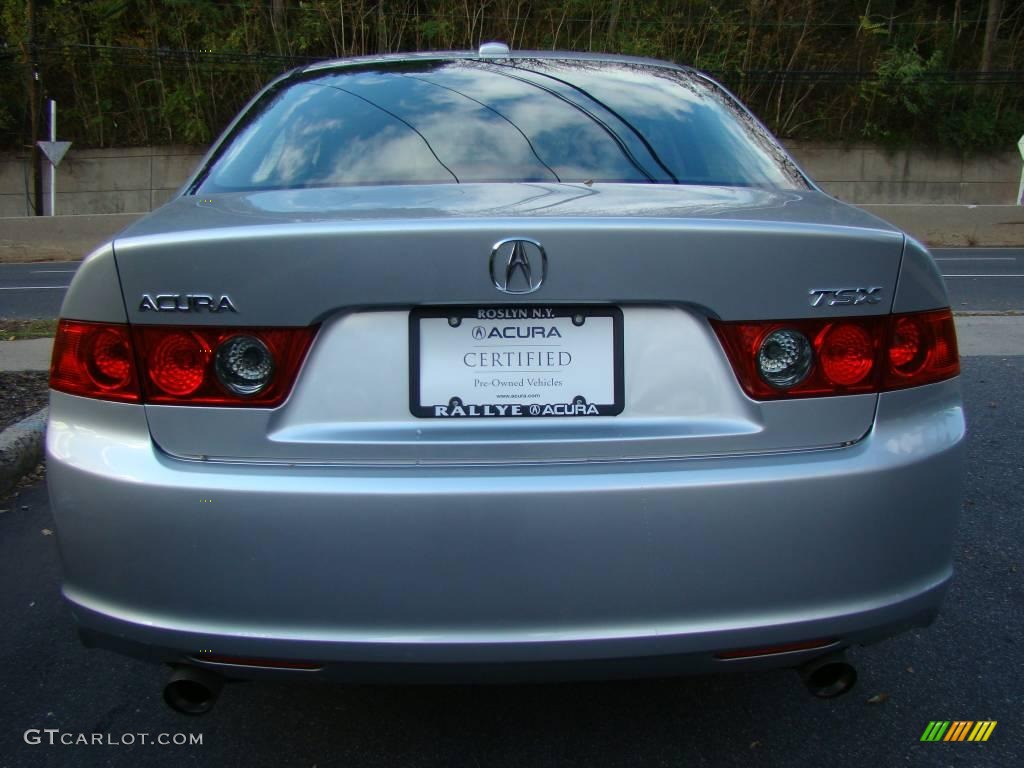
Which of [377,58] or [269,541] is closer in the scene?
[269,541]

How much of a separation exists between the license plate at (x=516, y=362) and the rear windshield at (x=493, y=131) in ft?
2.16

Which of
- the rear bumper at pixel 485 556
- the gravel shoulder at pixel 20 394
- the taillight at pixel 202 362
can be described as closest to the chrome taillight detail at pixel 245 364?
the taillight at pixel 202 362

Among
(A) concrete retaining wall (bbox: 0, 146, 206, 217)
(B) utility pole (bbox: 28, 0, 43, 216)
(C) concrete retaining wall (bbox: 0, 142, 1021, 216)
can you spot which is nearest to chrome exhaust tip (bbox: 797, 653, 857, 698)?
(B) utility pole (bbox: 28, 0, 43, 216)

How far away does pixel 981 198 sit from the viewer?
2733cm

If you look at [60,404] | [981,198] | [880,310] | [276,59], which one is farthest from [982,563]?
[981,198]

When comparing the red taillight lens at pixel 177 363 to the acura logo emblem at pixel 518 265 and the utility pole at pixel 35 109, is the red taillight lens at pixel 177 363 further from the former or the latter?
the utility pole at pixel 35 109

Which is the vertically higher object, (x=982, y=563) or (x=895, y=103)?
(x=895, y=103)

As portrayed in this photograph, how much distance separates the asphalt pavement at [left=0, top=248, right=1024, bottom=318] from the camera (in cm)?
927

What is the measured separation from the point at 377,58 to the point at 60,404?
182 centimetres

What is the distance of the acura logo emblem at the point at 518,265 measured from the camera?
1646 mm

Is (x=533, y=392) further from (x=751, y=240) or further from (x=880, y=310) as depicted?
(x=880, y=310)

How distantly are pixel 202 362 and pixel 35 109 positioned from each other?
25.8m

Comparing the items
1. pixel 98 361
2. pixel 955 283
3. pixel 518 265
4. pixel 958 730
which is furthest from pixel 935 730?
pixel 955 283

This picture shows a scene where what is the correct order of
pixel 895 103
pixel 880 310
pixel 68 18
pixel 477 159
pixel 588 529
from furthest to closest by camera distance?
pixel 895 103 → pixel 68 18 → pixel 477 159 → pixel 880 310 → pixel 588 529
